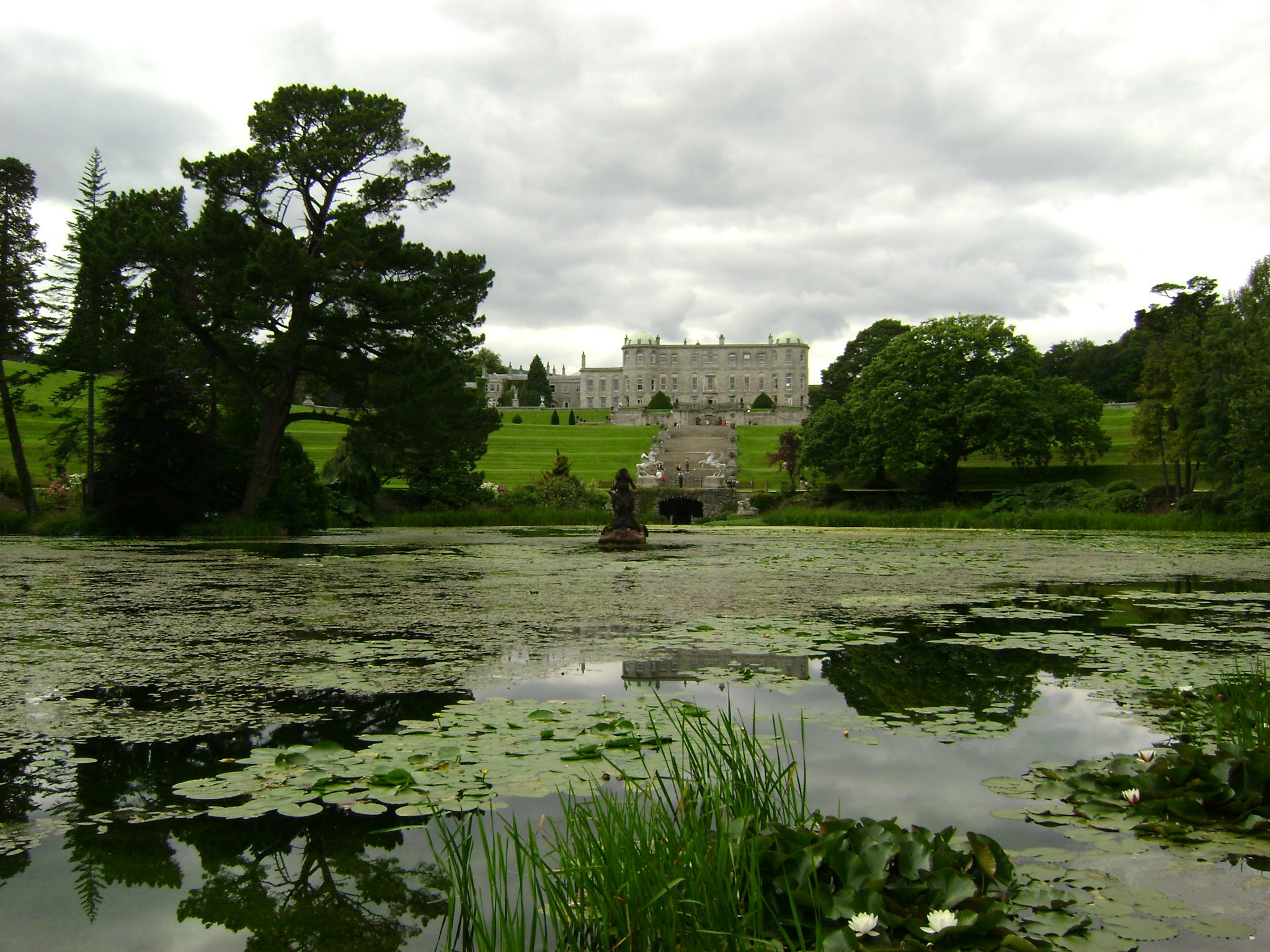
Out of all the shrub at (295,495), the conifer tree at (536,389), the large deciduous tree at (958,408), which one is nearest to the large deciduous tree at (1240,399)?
the large deciduous tree at (958,408)

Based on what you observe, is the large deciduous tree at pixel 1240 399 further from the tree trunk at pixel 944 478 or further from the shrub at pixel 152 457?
the shrub at pixel 152 457

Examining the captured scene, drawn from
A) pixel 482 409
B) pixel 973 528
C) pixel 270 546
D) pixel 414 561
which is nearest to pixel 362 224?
pixel 482 409

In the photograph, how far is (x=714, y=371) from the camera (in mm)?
122062

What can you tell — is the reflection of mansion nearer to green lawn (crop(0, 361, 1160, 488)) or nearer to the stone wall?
green lawn (crop(0, 361, 1160, 488))

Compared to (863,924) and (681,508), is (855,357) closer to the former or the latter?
(681,508)

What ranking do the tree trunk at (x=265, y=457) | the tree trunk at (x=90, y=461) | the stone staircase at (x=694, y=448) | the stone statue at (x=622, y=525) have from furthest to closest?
the stone staircase at (x=694, y=448) → the tree trunk at (x=265, y=457) → the tree trunk at (x=90, y=461) → the stone statue at (x=622, y=525)

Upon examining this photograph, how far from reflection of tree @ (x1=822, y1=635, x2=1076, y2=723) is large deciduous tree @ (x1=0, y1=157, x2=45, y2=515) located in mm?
23909

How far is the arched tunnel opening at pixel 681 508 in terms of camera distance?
41.6m

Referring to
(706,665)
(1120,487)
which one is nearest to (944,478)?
(1120,487)

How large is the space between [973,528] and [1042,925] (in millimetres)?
24032

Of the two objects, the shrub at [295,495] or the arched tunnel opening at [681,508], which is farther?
the arched tunnel opening at [681,508]

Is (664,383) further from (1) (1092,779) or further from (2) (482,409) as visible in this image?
(1) (1092,779)

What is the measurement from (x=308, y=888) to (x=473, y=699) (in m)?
2.21

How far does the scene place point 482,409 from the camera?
75.1ft
